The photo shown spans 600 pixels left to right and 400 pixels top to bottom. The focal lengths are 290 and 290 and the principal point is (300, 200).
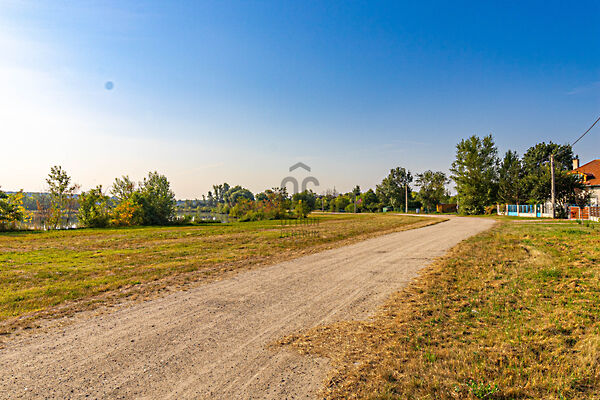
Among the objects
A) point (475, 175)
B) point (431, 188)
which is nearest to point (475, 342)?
point (475, 175)

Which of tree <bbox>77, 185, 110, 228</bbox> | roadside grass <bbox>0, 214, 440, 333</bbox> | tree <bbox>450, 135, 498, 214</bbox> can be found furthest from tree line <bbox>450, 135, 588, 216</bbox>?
tree <bbox>77, 185, 110, 228</bbox>

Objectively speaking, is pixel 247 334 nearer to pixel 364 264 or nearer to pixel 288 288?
pixel 288 288

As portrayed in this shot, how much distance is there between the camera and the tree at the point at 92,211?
24.5 metres

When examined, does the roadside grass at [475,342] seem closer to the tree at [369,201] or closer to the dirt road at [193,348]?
the dirt road at [193,348]

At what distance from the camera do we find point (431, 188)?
69.8 m

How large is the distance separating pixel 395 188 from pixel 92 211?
213 feet

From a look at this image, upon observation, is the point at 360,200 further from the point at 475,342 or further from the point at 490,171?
the point at 475,342

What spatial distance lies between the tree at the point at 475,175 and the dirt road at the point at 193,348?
177 feet

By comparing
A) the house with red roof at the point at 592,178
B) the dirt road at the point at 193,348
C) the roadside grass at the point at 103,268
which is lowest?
the dirt road at the point at 193,348

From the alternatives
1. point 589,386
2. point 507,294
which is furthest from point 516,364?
point 507,294

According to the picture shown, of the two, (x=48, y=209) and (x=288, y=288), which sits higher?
(x=48, y=209)

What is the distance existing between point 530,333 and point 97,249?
14.7 meters

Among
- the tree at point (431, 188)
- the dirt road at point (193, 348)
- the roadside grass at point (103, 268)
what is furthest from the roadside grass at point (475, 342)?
the tree at point (431, 188)

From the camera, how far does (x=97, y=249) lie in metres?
12.6
